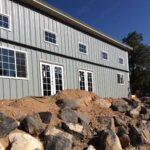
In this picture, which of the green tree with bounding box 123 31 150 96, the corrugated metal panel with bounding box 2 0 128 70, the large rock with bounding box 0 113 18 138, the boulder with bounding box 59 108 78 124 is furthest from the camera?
the green tree with bounding box 123 31 150 96

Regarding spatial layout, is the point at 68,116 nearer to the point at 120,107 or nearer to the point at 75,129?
the point at 75,129

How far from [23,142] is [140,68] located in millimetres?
38870

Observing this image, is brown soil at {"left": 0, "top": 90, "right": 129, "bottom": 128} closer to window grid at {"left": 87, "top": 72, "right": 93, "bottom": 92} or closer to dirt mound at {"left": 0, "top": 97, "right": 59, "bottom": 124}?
dirt mound at {"left": 0, "top": 97, "right": 59, "bottom": 124}

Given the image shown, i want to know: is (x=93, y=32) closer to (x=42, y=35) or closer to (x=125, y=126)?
(x=42, y=35)

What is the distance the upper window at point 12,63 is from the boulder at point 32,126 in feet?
14.4

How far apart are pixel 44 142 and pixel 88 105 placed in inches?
192

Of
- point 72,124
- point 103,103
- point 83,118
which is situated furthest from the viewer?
point 103,103

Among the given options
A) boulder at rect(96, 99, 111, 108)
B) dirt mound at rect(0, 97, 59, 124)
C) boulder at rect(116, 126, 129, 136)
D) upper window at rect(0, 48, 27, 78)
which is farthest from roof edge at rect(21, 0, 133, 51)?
boulder at rect(116, 126, 129, 136)

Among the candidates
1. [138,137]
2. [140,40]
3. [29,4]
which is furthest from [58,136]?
[140,40]

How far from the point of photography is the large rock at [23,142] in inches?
321

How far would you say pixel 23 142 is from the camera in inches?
326

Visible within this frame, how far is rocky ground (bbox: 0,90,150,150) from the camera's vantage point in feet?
28.5

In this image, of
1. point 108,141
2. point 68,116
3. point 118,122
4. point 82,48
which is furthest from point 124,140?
point 82,48

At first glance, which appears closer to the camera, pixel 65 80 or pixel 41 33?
pixel 41 33
